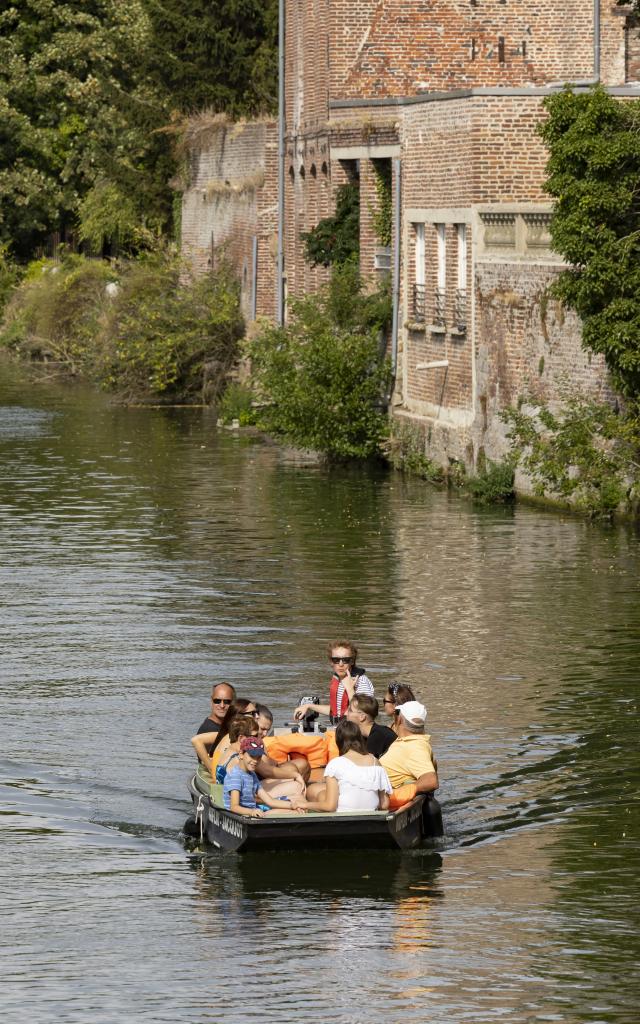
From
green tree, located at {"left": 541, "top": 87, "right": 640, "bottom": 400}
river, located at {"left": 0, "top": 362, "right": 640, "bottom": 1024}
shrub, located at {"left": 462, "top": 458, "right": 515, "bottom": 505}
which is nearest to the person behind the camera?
river, located at {"left": 0, "top": 362, "right": 640, "bottom": 1024}

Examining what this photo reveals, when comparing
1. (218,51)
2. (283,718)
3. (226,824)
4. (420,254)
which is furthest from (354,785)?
(218,51)

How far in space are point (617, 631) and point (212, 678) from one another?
469 centimetres

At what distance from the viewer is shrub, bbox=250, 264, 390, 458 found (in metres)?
35.8

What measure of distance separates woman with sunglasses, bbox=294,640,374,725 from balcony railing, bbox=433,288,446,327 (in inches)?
755

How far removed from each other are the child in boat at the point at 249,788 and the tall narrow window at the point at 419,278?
22614 millimetres

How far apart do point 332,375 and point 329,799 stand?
22019 mm

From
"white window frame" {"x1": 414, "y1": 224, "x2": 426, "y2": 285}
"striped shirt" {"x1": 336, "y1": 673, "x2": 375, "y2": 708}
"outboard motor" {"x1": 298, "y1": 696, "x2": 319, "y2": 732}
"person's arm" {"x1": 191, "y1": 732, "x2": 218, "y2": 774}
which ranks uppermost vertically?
"white window frame" {"x1": 414, "y1": 224, "x2": 426, "y2": 285}

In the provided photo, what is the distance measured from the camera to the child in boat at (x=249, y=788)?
14.6m

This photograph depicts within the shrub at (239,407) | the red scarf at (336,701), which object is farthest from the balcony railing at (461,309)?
the red scarf at (336,701)

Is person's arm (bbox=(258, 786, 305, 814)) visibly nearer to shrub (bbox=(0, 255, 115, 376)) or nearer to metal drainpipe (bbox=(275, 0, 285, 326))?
metal drainpipe (bbox=(275, 0, 285, 326))

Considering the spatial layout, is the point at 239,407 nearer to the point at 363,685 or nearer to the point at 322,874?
the point at 363,685

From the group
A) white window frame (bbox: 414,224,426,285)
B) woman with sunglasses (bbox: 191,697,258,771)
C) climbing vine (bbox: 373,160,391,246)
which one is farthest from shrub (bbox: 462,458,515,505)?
woman with sunglasses (bbox: 191,697,258,771)

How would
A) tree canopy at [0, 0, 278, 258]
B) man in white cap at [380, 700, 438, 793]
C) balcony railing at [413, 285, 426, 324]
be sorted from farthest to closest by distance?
tree canopy at [0, 0, 278, 258] → balcony railing at [413, 285, 426, 324] → man in white cap at [380, 700, 438, 793]

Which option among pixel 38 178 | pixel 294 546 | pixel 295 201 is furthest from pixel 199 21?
pixel 294 546
